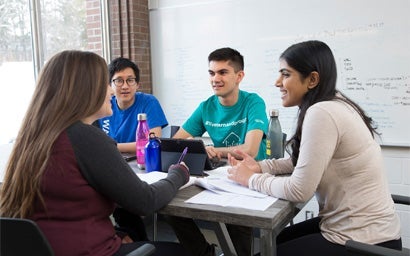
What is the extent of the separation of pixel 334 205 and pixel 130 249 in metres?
0.72

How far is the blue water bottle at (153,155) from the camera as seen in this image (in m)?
1.66

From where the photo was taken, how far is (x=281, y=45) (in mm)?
3232

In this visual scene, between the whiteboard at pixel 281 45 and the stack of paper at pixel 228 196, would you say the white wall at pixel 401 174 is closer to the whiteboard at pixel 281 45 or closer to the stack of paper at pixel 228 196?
the whiteboard at pixel 281 45

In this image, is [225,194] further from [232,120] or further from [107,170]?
[232,120]

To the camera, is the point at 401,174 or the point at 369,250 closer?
the point at 369,250

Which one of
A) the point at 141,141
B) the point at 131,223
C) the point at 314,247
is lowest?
the point at 131,223

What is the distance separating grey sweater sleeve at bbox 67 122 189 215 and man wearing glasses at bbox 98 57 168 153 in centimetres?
122

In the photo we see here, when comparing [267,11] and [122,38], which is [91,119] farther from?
[122,38]

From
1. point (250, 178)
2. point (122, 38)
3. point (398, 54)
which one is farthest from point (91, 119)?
point (122, 38)

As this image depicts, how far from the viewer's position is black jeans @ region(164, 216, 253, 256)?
5.76 feet

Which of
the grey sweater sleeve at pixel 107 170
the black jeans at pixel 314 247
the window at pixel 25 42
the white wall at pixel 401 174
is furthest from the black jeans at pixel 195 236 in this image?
the white wall at pixel 401 174

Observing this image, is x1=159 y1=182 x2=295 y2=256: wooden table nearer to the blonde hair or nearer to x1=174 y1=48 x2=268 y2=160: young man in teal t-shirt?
the blonde hair

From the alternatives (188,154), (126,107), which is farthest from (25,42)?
(188,154)

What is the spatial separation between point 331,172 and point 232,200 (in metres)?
0.37
